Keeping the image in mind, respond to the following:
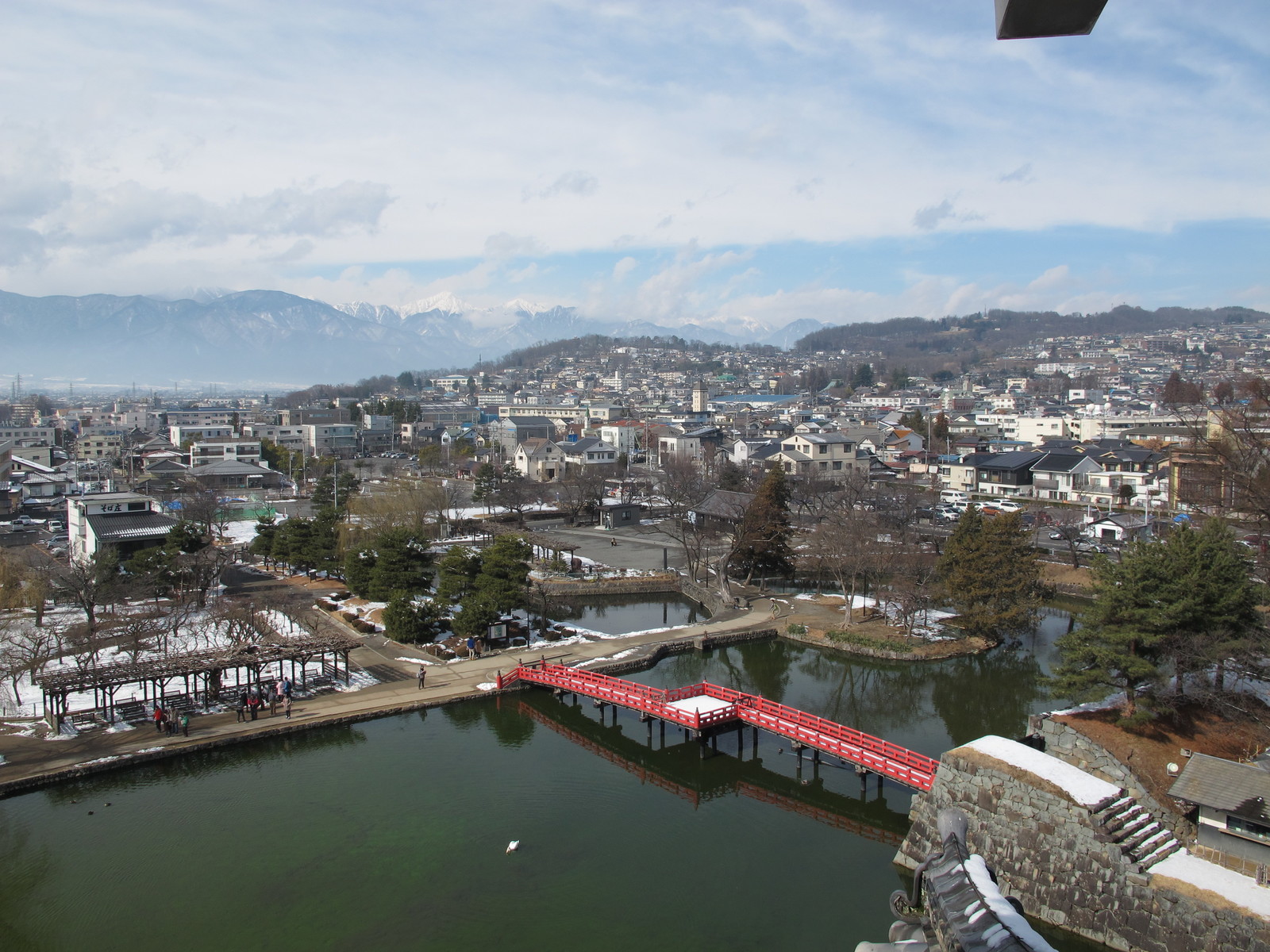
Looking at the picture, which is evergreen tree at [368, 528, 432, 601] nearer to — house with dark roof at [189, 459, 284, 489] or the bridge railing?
the bridge railing

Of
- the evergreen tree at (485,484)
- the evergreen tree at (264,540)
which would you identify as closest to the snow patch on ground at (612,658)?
the evergreen tree at (264,540)

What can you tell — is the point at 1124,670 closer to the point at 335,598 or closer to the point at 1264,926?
the point at 1264,926

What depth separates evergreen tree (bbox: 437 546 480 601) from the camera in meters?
18.7

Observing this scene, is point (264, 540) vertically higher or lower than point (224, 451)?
lower

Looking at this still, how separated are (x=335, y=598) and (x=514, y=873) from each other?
13839mm

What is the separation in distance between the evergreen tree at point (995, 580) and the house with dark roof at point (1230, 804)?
926 centimetres

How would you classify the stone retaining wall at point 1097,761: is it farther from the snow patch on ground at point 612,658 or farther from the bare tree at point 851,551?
the bare tree at point 851,551

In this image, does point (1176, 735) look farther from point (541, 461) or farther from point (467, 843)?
point (541, 461)

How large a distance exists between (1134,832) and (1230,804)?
1.02m

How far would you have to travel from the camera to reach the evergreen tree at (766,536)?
23.7 meters

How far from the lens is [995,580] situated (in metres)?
18.9

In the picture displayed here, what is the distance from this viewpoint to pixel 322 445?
59.9 metres

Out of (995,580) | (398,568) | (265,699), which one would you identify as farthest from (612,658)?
(995,580)

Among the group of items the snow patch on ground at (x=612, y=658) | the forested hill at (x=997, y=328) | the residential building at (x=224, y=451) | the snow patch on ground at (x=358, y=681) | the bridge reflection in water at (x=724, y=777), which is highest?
the forested hill at (x=997, y=328)
